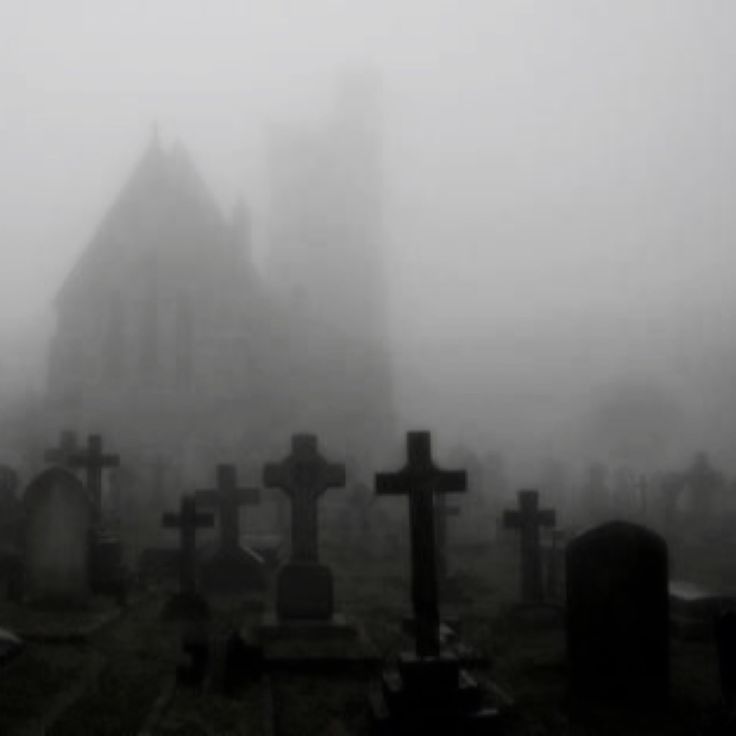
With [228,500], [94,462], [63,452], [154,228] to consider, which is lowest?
[228,500]

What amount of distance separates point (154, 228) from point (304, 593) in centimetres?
2585

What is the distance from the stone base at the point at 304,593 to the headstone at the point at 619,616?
3.18 metres

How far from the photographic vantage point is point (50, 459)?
16969mm

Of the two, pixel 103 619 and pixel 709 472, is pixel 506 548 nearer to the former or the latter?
pixel 709 472

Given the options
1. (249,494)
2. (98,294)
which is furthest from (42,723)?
(98,294)

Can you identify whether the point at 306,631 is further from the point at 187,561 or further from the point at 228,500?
the point at 228,500

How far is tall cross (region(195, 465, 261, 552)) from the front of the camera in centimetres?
1419

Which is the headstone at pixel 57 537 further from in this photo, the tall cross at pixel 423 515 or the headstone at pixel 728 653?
the headstone at pixel 728 653

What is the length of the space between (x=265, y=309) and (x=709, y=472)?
16.9m

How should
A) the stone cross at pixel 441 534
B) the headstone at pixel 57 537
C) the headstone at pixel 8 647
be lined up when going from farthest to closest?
the stone cross at pixel 441 534 → the headstone at pixel 57 537 → the headstone at pixel 8 647

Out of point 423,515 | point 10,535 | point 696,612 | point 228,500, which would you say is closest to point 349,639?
point 423,515

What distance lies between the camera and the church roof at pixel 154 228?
33344 mm

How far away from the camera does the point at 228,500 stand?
14289 millimetres

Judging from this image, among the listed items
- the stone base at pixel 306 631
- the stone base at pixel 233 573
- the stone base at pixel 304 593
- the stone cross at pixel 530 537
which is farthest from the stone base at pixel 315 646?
the stone base at pixel 233 573
